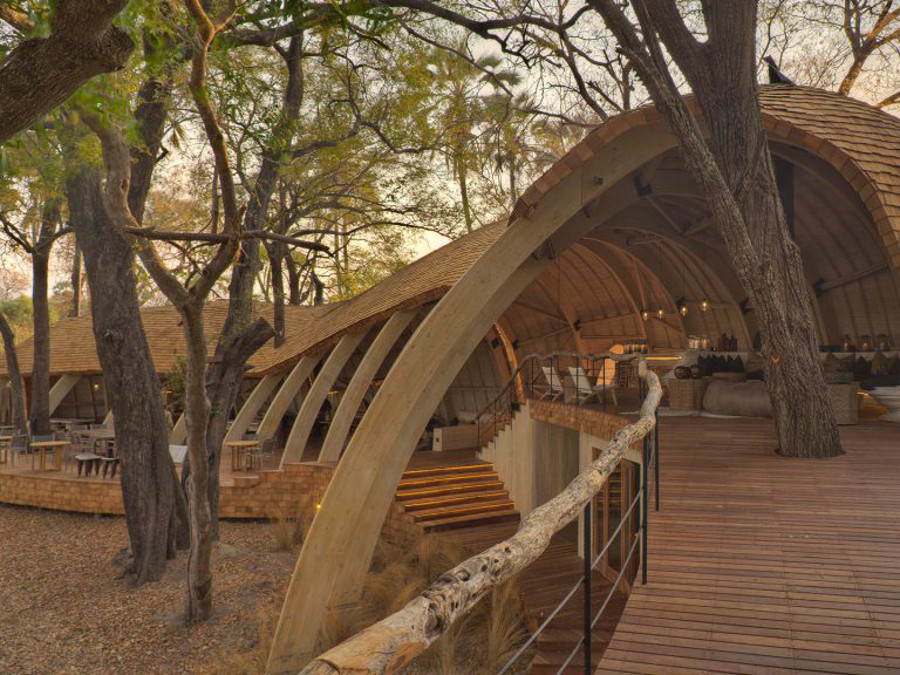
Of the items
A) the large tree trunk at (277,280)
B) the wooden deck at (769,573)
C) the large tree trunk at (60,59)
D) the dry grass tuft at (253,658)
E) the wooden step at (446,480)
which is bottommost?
the dry grass tuft at (253,658)

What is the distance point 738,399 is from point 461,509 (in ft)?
18.2

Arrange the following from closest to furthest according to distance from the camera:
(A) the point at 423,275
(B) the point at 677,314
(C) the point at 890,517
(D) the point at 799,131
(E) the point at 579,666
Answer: (C) the point at 890,517 → (E) the point at 579,666 → (D) the point at 799,131 → (A) the point at 423,275 → (B) the point at 677,314

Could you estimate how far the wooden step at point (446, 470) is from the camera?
13.8 meters

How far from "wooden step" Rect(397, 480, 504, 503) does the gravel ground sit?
8.39 feet

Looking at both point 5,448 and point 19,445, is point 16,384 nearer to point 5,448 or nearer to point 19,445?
point 19,445

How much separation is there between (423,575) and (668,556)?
6.57 m

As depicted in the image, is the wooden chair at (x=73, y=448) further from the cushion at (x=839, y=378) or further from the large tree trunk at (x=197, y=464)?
the cushion at (x=839, y=378)

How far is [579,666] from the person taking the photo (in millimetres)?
7195

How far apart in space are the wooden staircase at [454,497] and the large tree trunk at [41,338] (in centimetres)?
1156

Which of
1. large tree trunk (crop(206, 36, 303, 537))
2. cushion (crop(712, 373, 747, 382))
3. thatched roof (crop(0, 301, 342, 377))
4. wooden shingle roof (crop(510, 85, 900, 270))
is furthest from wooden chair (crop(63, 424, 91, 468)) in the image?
cushion (crop(712, 373, 747, 382))

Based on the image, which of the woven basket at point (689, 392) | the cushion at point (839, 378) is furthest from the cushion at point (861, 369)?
the woven basket at point (689, 392)

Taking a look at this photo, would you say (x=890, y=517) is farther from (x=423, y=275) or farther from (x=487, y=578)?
(x=423, y=275)

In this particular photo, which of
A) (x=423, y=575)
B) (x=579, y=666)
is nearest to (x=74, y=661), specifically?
(x=423, y=575)

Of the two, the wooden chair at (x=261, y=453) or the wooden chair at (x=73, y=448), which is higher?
the wooden chair at (x=73, y=448)
